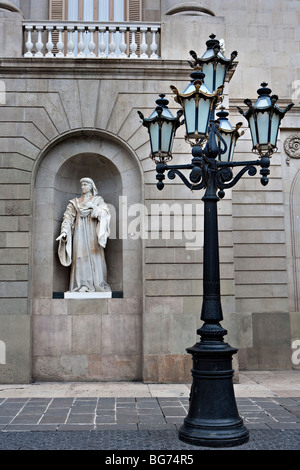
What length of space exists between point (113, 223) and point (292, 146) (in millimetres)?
6001

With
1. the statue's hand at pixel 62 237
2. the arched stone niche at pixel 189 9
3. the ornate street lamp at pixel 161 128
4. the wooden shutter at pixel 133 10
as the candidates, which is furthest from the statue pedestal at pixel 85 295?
the wooden shutter at pixel 133 10

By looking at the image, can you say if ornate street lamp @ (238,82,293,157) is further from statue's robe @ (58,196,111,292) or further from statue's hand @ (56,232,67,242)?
statue's hand @ (56,232,67,242)

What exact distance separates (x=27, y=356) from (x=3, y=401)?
1.98m

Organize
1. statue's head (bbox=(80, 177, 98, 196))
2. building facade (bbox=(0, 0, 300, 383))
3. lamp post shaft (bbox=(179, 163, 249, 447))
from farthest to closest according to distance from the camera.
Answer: statue's head (bbox=(80, 177, 98, 196)) → building facade (bbox=(0, 0, 300, 383)) → lamp post shaft (bbox=(179, 163, 249, 447))

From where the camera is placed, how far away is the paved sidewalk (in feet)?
23.3

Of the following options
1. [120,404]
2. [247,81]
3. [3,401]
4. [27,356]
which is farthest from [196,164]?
[247,81]

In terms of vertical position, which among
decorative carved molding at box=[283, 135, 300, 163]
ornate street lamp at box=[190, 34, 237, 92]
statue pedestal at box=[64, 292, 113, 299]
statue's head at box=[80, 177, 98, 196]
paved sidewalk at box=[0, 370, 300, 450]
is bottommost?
paved sidewalk at box=[0, 370, 300, 450]

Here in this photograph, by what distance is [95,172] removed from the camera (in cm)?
1363

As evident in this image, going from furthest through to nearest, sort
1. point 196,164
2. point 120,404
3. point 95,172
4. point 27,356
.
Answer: point 95,172
point 27,356
point 120,404
point 196,164

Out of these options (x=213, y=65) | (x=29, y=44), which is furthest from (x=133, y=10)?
(x=213, y=65)

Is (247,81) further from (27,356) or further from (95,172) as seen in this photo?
(27,356)

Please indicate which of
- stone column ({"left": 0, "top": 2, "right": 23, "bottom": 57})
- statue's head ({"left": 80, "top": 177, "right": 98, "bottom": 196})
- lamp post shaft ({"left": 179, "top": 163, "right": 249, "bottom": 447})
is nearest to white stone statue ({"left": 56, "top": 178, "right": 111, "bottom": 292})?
statue's head ({"left": 80, "top": 177, "right": 98, "bottom": 196})

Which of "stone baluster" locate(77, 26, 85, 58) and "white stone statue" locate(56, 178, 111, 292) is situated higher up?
"stone baluster" locate(77, 26, 85, 58)

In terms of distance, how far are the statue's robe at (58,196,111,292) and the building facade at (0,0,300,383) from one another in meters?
0.36
